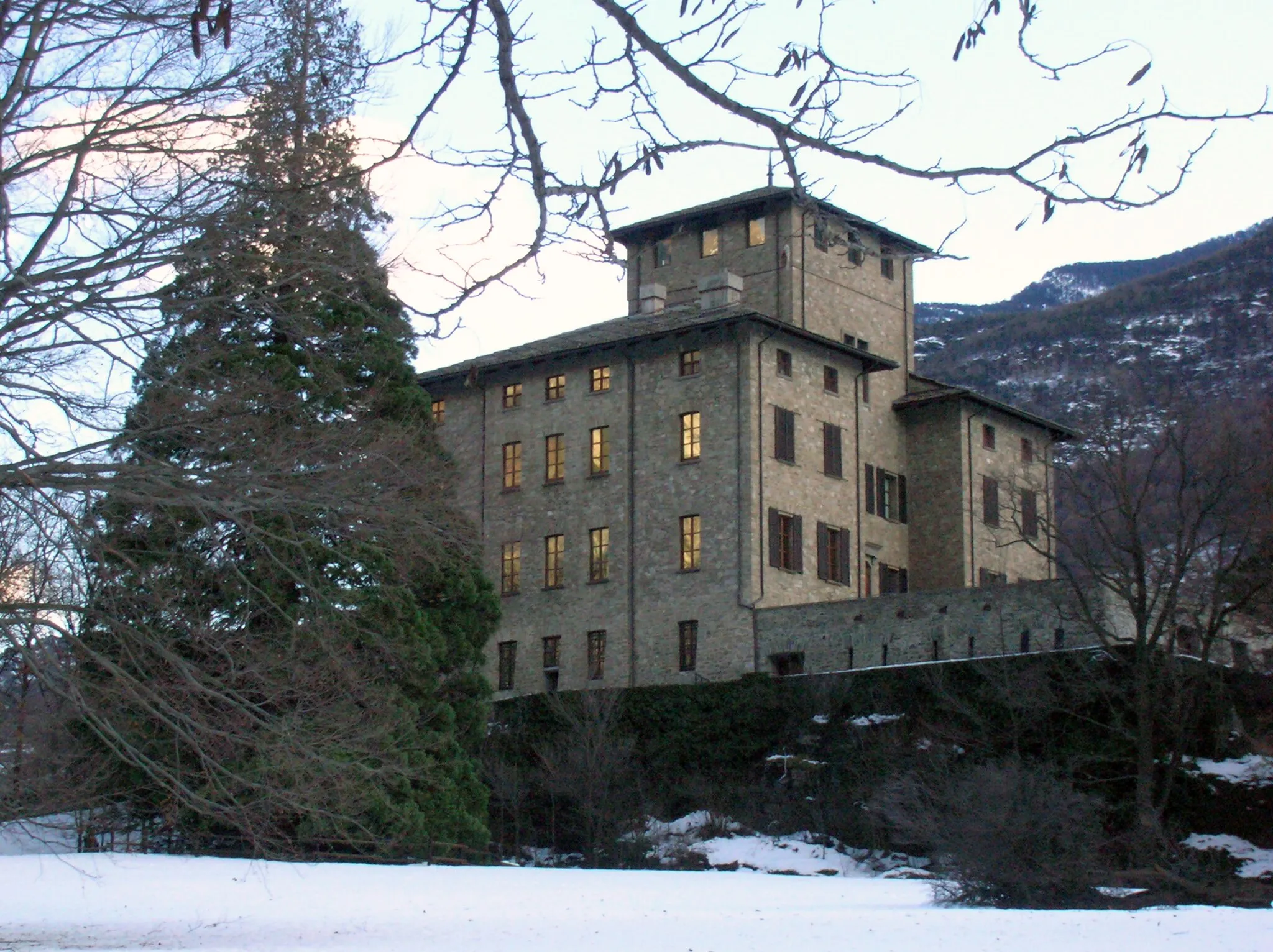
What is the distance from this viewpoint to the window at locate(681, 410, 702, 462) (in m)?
42.2

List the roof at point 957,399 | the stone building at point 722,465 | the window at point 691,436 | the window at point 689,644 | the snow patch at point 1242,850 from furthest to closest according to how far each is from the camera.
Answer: the roof at point 957,399
the window at point 691,436
the stone building at point 722,465
the window at point 689,644
the snow patch at point 1242,850

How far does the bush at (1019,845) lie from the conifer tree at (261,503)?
7.24 metres

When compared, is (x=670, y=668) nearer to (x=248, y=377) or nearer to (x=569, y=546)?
(x=569, y=546)

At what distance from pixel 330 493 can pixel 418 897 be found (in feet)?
29.9

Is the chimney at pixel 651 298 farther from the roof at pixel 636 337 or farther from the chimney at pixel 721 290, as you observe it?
the chimney at pixel 721 290

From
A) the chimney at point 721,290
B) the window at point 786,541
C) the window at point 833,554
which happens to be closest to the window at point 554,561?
the window at point 786,541

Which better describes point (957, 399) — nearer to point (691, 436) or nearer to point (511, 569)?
point (691, 436)

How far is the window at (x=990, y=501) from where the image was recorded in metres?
45.9

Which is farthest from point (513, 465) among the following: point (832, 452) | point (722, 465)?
point (832, 452)

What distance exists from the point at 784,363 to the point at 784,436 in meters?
2.02

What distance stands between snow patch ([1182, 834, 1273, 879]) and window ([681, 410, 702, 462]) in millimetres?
15618

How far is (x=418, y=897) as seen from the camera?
2098 cm

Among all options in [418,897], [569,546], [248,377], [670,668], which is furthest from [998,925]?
[569,546]

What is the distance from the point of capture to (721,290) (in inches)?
1768
